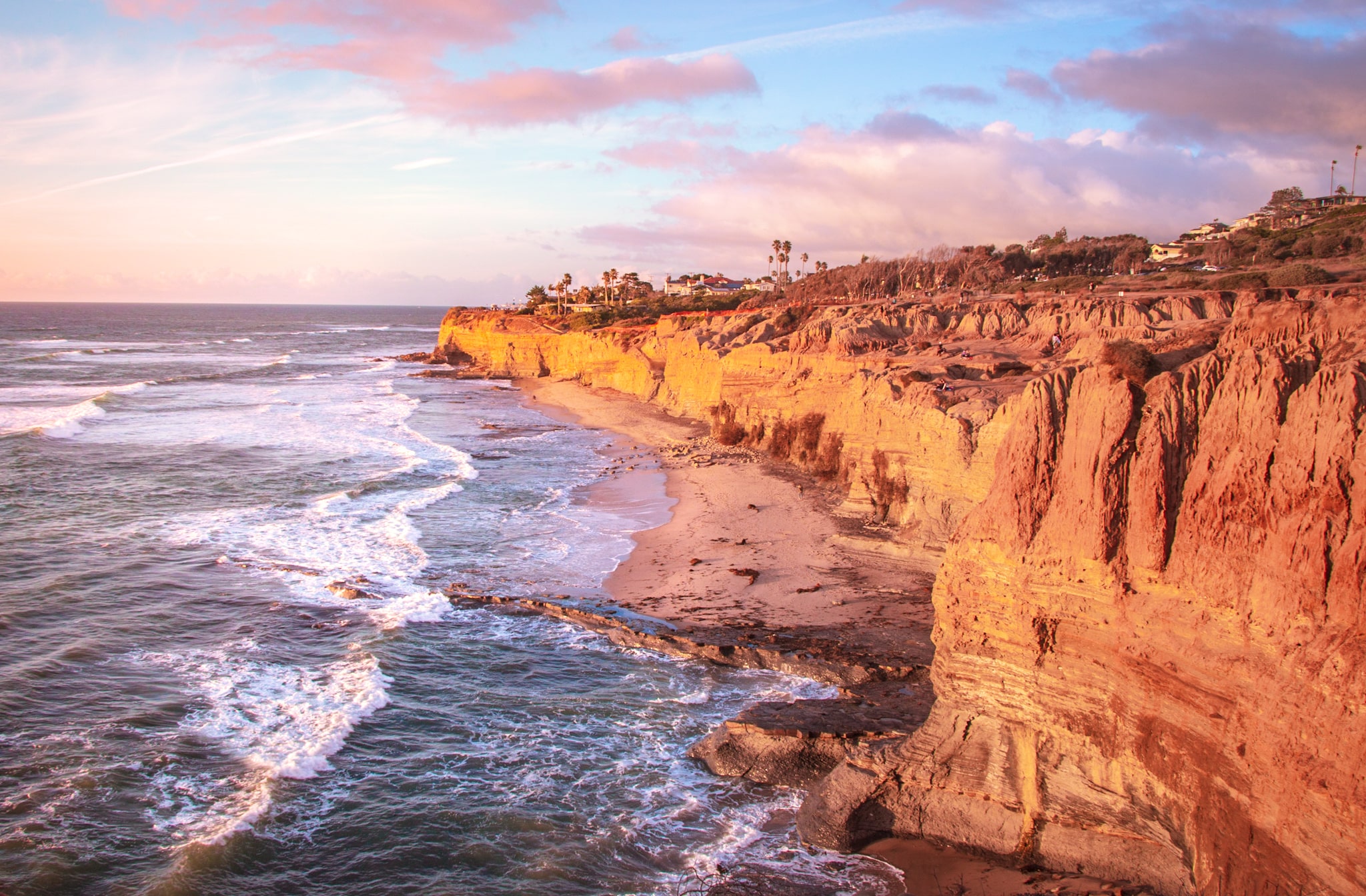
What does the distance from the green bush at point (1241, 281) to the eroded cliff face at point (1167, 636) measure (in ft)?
108

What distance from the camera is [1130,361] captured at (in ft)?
36.0

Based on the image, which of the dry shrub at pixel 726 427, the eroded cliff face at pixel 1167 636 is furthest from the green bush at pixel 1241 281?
the eroded cliff face at pixel 1167 636

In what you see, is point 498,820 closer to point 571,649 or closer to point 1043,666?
point 571,649

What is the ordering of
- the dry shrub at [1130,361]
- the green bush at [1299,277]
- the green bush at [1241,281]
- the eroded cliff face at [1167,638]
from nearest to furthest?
1. the eroded cliff face at [1167,638]
2. the dry shrub at [1130,361]
3. the green bush at [1299,277]
4. the green bush at [1241,281]

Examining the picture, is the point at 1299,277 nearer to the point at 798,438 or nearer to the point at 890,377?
the point at 798,438

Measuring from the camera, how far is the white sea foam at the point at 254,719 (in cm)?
1322

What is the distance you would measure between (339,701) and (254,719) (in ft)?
4.97

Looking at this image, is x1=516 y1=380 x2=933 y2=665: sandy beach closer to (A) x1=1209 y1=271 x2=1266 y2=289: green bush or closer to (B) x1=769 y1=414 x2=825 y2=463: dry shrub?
(B) x1=769 y1=414 x2=825 y2=463: dry shrub

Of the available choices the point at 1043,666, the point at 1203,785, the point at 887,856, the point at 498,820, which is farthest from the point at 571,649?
the point at 1203,785

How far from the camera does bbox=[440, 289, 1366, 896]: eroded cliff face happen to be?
8164 millimetres

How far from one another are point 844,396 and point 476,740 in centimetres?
1925

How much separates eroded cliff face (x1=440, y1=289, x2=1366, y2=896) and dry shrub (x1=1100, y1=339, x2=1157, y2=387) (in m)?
0.07

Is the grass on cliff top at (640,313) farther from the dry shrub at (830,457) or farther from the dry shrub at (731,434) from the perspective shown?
the dry shrub at (830,457)

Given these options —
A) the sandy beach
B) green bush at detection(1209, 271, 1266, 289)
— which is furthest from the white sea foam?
green bush at detection(1209, 271, 1266, 289)
